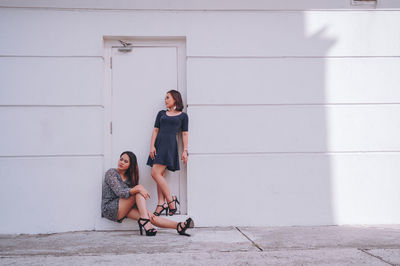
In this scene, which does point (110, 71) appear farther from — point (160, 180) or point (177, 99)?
point (160, 180)

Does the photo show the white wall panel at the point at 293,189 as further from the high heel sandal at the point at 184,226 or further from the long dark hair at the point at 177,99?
the long dark hair at the point at 177,99

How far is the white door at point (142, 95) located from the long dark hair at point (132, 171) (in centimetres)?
22

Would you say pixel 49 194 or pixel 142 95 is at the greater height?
pixel 142 95

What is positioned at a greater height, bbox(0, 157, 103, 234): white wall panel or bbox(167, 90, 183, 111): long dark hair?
bbox(167, 90, 183, 111): long dark hair

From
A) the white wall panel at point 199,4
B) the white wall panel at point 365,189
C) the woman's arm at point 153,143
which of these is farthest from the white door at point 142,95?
the white wall panel at point 365,189

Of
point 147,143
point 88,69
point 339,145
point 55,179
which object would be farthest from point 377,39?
point 55,179

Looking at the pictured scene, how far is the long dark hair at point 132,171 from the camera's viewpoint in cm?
470

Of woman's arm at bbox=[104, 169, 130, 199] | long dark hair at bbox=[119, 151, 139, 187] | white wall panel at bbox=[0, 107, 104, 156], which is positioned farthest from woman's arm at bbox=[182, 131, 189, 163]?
white wall panel at bbox=[0, 107, 104, 156]

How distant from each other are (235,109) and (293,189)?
1389 millimetres

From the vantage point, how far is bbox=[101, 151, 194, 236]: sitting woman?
435cm

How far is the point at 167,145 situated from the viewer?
4.82 metres

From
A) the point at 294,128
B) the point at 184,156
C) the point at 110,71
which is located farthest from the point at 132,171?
the point at 294,128

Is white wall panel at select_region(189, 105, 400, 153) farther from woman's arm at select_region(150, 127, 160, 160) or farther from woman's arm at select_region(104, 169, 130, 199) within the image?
woman's arm at select_region(104, 169, 130, 199)

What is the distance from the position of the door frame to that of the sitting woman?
40 centimetres
